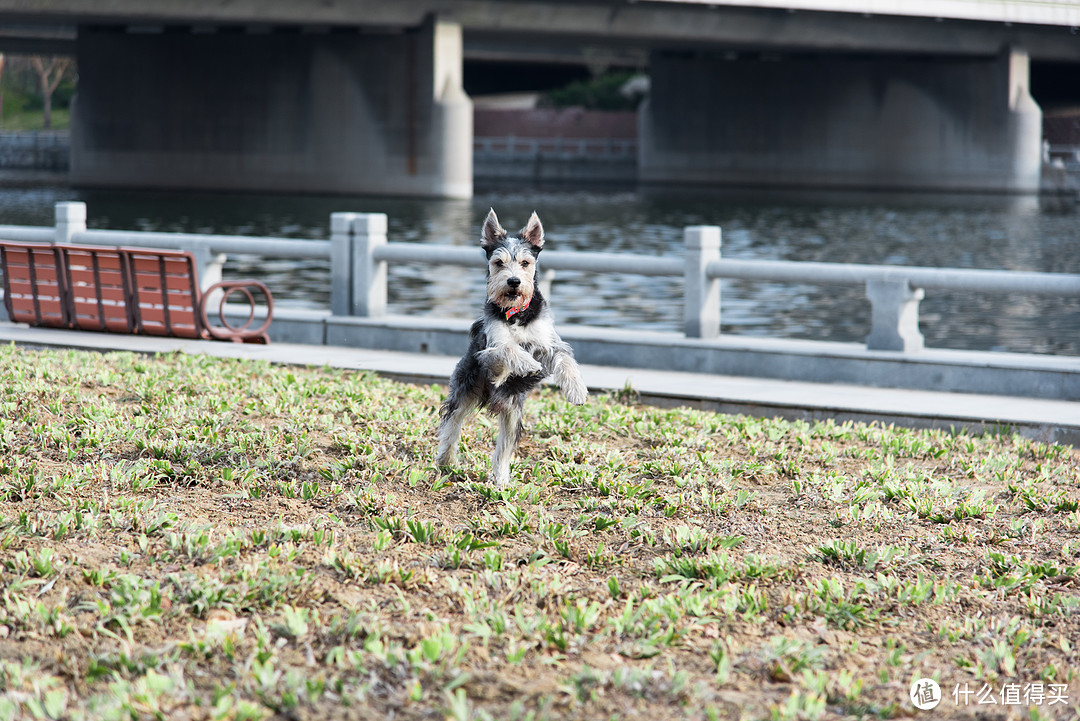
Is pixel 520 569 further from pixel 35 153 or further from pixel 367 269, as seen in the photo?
pixel 35 153

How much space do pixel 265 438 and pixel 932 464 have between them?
414 cm

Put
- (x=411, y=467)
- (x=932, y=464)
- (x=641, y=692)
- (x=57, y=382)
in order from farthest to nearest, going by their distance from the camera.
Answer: (x=57, y=382)
(x=932, y=464)
(x=411, y=467)
(x=641, y=692)

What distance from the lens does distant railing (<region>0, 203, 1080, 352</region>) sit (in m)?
11.7

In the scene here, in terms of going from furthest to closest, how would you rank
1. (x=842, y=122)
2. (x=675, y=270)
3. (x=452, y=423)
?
(x=842, y=122), (x=675, y=270), (x=452, y=423)

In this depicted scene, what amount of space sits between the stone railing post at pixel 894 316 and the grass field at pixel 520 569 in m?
2.98

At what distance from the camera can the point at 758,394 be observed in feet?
35.3

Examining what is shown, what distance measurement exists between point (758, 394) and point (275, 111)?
48029mm

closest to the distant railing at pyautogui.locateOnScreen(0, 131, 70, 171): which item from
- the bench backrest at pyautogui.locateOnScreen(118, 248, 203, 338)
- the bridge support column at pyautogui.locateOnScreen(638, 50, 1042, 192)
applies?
the bridge support column at pyautogui.locateOnScreen(638, 50, 1042, 192)

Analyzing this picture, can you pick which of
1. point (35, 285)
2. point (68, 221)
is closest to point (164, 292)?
point (35, 285)

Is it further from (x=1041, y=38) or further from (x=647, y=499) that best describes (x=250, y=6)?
(x=647, y=499)

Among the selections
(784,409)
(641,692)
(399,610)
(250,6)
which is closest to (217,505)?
(399,610)

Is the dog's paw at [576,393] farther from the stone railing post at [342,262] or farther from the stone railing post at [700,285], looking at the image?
the stone railing post at [342,262]

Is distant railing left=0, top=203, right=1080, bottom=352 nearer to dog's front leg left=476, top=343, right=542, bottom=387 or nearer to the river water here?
dog's front leg left=476, top=343, right=542, bottom=387

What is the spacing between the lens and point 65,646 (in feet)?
15.6
